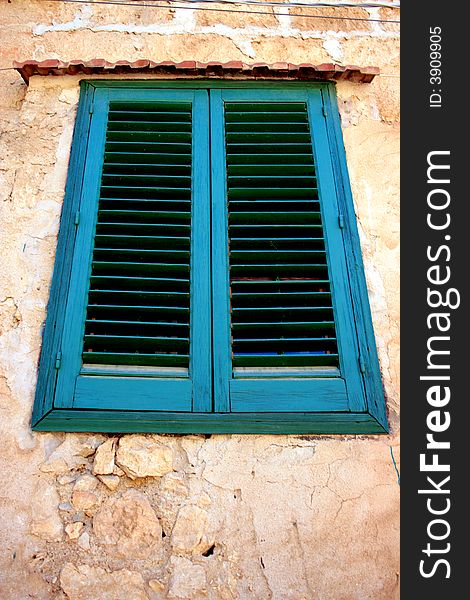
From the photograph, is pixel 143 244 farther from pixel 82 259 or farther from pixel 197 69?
pixel 197 69

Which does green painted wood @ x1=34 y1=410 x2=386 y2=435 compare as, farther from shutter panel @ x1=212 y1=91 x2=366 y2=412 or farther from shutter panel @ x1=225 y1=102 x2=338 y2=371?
shutter panel @ x1=225 y1=102 x2=338 y2=371

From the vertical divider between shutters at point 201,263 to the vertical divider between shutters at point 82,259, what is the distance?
49 cm

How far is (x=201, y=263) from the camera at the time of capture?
2.87 meters

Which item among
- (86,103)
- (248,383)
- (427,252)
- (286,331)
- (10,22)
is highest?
(10,22)

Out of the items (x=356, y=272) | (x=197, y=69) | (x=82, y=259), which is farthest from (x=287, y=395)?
(x=197, y=69)

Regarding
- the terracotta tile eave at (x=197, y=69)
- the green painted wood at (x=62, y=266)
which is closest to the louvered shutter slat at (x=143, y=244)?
the green painted wood at (x=62, y=266)

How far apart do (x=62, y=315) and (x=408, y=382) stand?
1548 mm

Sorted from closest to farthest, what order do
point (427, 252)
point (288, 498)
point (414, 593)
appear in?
point (414, 593)
point (288, 498)
point (427, 252)

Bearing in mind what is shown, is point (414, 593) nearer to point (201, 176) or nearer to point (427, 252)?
point (427, 252)

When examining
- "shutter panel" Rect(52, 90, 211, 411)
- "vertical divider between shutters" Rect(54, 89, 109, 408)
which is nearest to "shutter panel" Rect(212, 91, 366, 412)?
"shutter panel" Rect(52, 90, 211, 411)

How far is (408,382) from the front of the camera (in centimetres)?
266

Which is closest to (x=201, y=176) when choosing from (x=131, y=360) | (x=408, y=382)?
(x=131, y=360)

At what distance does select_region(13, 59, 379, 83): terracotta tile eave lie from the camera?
11.1 feet

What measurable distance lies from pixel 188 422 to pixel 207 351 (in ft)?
1.05
